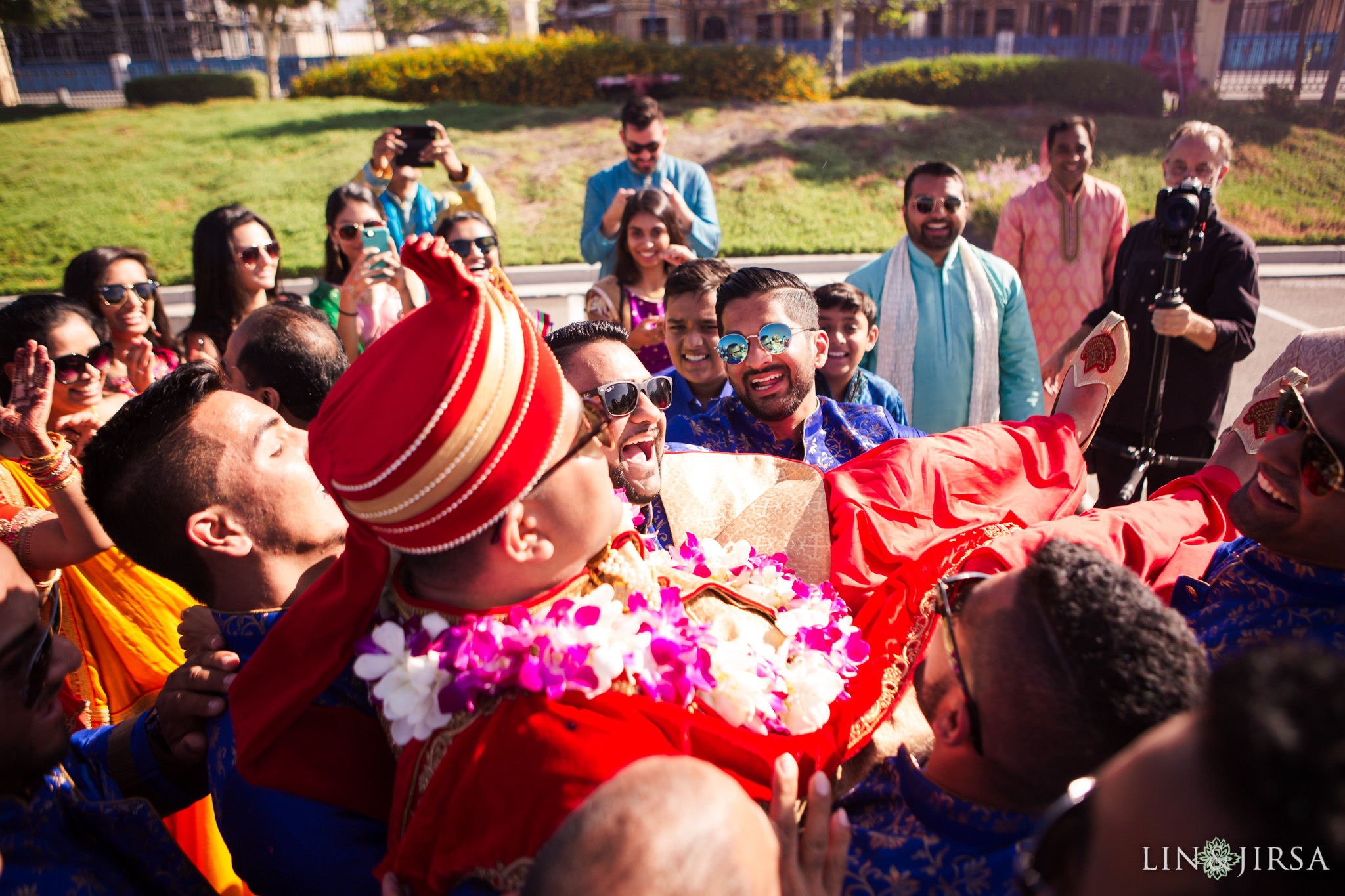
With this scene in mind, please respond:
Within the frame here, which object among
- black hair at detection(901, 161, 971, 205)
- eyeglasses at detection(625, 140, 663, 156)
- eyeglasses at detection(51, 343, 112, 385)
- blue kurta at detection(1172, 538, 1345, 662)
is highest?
eyeglasses at detection(625, 140, 663, 156)

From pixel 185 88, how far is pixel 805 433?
2846cm

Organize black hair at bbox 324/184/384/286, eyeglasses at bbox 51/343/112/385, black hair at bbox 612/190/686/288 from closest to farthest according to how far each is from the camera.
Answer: eyeglasses at bbox 51/343/112/385
black hair at bbox 612/190/686/288
black hair at bbox 324/184/384/286

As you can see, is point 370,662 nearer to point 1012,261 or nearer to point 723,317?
point 723,317

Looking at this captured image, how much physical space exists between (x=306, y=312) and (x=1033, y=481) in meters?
2.76

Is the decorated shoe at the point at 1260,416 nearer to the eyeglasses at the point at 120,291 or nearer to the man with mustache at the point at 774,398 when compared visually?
the man with mustache at the point at 774,398

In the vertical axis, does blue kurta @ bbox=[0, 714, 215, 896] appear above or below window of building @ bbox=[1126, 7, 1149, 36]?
below

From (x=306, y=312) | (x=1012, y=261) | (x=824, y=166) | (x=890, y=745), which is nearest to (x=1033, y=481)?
(x=890, y=745)

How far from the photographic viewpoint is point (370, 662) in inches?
57.7

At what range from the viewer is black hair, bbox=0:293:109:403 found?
3111mm

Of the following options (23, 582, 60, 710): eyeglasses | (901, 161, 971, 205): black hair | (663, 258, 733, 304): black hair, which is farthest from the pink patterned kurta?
(23, 582, 60, 710): eyeglasses

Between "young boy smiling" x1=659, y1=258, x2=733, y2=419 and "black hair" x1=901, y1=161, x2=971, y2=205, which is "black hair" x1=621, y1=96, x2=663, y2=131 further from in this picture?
"young boy smiling" x1=659, y1=258, x2=733, y2=419

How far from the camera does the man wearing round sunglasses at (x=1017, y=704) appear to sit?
1.20 metres

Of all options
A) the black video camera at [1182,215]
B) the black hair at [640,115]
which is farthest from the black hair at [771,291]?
the black hair at [640,115]

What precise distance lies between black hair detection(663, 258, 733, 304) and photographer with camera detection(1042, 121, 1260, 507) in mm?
1704
